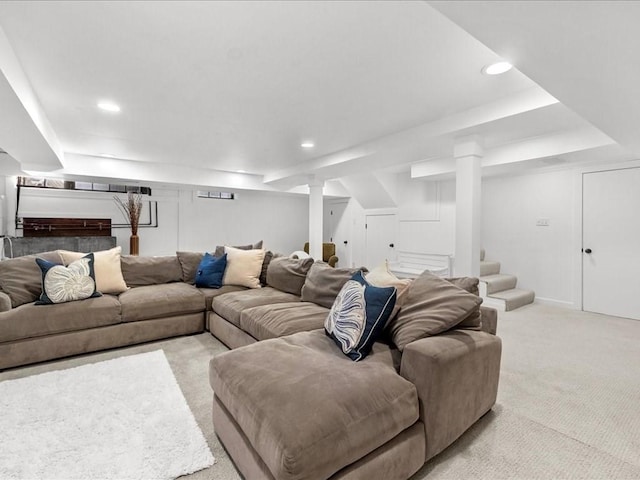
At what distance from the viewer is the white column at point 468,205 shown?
3326mm

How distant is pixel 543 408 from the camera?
2062 mm

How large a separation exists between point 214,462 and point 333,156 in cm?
405

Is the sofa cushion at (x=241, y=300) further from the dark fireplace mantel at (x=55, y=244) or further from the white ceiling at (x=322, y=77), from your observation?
the dark fireplace mantel at (x=55, y=244)

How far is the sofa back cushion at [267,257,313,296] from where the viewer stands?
11.1 feet

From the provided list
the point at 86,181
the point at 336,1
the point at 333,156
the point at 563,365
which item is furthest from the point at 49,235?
the point at 563,365

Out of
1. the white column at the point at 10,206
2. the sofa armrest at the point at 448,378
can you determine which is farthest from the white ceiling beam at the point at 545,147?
the white column at the point at 10,206

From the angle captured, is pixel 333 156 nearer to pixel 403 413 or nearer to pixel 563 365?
pixel 563 365

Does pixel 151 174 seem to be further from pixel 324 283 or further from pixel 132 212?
pixel 324 283

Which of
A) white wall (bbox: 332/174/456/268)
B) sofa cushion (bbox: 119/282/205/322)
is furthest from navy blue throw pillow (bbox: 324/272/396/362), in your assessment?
white wall (bbox: 332/174/456/268)

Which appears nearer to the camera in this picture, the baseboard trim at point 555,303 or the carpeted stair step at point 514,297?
the carpeted stair step at point 514,297

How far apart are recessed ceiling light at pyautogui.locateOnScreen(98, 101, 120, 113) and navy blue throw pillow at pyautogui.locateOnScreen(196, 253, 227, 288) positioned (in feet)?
5.93

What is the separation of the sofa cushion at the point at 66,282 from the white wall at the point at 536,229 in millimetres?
5897

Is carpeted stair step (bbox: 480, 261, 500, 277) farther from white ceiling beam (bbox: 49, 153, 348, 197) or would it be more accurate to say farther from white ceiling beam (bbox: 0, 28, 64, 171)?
white ceiling beam (bbox: 0, 28, 64, 171)

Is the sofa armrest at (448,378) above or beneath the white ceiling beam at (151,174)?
beneath
